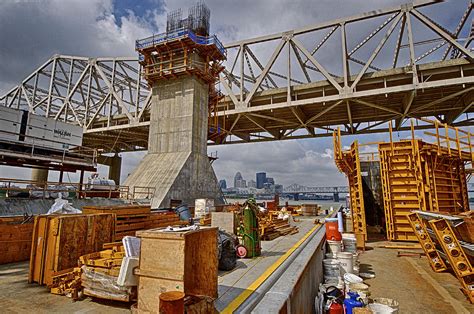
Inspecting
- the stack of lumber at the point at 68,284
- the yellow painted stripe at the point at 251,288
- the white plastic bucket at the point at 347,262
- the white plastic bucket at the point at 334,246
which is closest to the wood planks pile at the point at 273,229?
the white plastic bucket at the point at 334,246

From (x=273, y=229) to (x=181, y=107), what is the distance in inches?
616

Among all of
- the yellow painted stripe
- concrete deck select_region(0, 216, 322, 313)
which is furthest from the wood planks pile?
concrete deck select_region(0, 216, 322, 313)

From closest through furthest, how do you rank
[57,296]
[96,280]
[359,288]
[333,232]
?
[96,280] < [57,296] < [359,288] < [333,232]

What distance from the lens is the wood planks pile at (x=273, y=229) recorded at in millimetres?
11211

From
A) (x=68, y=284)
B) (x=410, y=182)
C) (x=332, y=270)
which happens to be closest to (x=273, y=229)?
(x=332, y=270)

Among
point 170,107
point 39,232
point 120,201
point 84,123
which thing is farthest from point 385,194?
point 84,123

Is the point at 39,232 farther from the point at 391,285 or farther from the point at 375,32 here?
the point at 375,32

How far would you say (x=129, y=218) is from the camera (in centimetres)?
850

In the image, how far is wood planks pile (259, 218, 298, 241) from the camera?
1121 cm

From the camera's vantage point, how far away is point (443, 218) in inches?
311

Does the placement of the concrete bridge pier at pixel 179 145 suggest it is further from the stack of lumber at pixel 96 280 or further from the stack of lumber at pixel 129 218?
the stack of lumber at pixel 96 280

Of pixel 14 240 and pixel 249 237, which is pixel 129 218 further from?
pixel 249 237

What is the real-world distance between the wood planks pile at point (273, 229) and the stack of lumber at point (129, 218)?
4.34 metres

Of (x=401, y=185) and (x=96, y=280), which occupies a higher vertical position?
(x=401, y=185)
